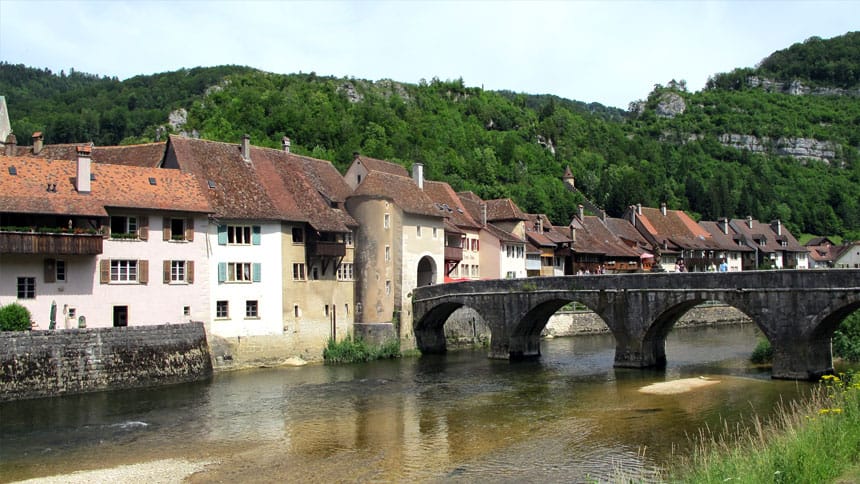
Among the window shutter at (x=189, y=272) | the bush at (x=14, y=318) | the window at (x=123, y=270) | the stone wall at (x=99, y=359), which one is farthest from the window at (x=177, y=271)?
the bush at (x=14, y=318)

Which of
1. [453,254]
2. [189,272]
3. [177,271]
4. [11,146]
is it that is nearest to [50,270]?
[177,271]

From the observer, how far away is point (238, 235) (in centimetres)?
Result: 4750

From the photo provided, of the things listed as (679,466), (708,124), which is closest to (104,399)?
(679,466)

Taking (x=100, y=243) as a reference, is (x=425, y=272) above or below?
below

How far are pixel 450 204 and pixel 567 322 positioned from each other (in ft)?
45.5

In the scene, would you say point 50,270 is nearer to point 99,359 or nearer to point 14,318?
point 14,318

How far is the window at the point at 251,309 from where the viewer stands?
47312mm

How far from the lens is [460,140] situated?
5192 inches

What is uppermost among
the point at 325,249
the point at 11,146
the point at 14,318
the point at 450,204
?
the point at 11,146

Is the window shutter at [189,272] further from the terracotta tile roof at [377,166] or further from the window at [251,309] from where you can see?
the terracotta tile roof at [377,166]

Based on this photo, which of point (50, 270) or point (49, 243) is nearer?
point (49, 243)

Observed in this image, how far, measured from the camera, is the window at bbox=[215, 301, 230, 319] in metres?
46.1

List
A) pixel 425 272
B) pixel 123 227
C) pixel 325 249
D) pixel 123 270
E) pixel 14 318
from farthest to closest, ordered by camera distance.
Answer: pixel 425 272
pixel 325 249
pixel 123 227
pixel 123 270
pixel 14 318

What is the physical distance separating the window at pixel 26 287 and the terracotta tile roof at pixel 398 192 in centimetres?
2131
